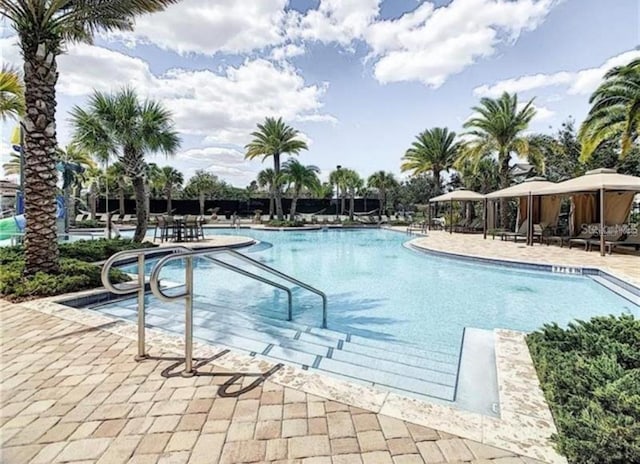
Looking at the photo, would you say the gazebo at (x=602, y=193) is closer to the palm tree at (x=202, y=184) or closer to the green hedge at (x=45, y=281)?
the green hedge at (x=45, y=281)

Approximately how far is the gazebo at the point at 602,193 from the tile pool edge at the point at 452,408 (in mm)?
8677

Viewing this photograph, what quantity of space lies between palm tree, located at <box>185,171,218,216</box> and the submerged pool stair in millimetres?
27667

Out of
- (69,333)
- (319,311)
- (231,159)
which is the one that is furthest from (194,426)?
(231,159)

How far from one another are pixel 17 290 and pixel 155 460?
466 centimetres

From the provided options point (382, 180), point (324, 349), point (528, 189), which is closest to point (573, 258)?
point (528, 189)

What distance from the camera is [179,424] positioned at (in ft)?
6.97

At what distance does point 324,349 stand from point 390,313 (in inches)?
83.2

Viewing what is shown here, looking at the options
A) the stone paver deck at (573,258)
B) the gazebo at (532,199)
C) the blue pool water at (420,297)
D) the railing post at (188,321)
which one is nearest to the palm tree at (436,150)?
the gazebo at (532,199)

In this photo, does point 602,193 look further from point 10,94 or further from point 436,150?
point 10,94

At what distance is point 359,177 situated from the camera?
98.3ft

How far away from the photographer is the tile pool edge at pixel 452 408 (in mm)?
1993

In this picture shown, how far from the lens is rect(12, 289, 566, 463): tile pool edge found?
199 centimetres

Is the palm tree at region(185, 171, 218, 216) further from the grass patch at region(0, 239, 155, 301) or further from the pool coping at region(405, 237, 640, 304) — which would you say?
the grass patch at region(0, 239, 155, 301)

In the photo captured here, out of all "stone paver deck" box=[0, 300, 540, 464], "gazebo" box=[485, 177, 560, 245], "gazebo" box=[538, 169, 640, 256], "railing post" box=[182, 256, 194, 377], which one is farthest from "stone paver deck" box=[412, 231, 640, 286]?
"railing post" box=[182, 256, 194, 377]
